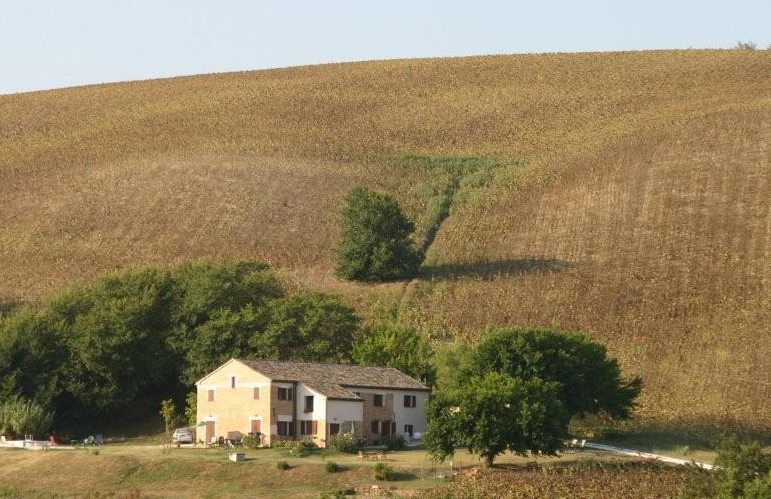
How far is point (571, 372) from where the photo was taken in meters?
88.1

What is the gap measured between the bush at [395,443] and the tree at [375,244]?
36542mm

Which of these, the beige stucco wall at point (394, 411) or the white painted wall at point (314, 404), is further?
the beige stucco wall at point (394, 411)

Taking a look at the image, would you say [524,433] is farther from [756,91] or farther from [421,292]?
[756,91]

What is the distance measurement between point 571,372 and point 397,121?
91643 mm

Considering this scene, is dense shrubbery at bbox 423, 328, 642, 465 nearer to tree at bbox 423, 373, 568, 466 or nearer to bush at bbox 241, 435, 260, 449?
tree at bbox 423, 373, 568, 466

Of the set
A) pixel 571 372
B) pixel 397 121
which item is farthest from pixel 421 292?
pixel 397 121

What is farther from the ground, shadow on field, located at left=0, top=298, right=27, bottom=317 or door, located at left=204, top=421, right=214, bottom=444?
shadow on field, located at left=0, top=298, right=27, bottom=317

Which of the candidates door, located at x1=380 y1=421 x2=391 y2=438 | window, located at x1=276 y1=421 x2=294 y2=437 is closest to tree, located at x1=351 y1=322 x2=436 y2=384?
door, located at x1=380 y1=421 x2=391 y2=438

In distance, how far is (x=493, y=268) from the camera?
125m

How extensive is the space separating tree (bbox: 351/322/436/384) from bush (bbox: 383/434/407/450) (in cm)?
970

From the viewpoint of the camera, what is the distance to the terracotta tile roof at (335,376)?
288 ft

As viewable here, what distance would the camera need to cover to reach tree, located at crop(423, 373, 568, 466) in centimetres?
7662

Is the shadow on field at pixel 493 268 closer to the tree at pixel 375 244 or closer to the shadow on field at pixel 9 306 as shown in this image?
the tree at pixel 375 244

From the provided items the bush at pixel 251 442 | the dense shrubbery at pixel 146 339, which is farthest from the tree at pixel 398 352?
the bush at pixel 251 442
